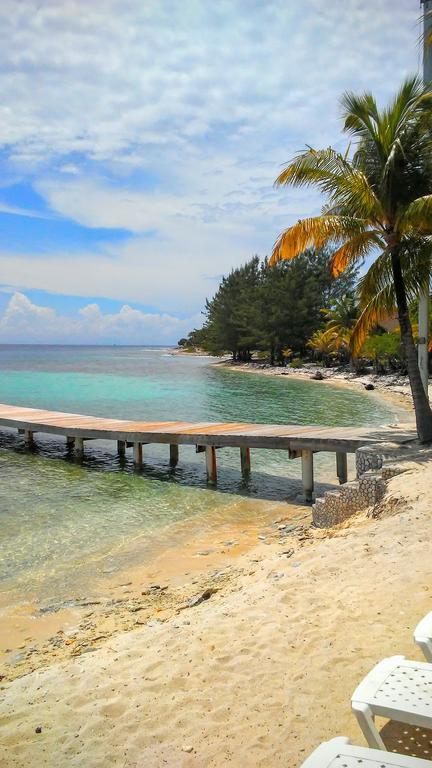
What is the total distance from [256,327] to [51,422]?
4376 cm

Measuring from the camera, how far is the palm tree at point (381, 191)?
11.0m

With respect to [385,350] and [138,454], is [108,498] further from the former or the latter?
[385,350]

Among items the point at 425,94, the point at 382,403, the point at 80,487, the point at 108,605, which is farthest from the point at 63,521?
the point at 382,403

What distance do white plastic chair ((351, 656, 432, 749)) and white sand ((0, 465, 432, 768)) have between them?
2.06 feet

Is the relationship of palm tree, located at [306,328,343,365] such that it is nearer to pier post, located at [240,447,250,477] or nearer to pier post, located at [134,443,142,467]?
pier post, located at [134,443,142,467]

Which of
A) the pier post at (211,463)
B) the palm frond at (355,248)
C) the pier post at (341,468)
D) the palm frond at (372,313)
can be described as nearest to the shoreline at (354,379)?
the pier post at (341,468)

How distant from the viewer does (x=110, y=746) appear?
3689mm

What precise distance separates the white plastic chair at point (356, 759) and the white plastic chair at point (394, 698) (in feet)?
0.75

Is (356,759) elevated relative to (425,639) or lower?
lower

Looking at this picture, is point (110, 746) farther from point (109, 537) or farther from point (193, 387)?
point (193, 387)

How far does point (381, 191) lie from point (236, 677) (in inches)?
384

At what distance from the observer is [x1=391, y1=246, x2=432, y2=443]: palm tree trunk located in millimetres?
11625

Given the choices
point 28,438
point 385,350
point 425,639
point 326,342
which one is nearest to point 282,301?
point 326,342

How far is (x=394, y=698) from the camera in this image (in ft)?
9.78
